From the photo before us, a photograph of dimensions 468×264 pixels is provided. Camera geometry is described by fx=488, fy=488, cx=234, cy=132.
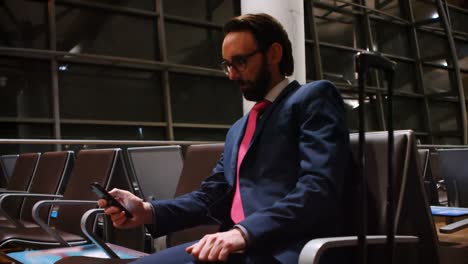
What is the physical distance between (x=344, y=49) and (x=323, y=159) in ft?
25.9

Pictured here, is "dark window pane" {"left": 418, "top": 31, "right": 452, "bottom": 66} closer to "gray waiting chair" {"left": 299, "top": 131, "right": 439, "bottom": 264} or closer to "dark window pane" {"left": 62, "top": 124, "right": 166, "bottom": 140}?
"dark window pane" {"left": 62, "top": 124, "right": 166, "bottom": 140}

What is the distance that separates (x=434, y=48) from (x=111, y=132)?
7.29 meters

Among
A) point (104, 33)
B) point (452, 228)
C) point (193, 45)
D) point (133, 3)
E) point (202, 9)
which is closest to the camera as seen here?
point (452, 228)

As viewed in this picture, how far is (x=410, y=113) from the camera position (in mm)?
9703

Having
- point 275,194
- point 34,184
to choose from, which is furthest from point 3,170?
point 275,194

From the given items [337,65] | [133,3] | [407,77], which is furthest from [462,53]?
[133,3]

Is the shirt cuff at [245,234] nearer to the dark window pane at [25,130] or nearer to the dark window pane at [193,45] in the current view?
the dark window pane at [25,130]

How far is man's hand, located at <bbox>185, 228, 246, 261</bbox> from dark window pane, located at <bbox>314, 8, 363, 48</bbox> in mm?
7754

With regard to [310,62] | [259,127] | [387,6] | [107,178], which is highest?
[387,6]

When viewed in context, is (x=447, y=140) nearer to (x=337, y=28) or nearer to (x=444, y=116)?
(x=444, y=116)

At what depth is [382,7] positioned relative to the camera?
9.58 metres

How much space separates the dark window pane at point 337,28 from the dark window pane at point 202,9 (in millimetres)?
1810

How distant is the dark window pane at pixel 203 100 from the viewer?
6.84 metres

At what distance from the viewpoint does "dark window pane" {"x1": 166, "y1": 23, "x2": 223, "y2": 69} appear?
6.80m
